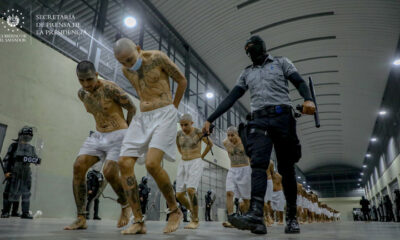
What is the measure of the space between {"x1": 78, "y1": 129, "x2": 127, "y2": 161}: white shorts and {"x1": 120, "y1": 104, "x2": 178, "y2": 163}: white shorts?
0.48 metres

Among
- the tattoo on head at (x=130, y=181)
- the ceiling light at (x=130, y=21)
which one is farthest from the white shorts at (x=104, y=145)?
the ceiling light at (x=130, y=21)

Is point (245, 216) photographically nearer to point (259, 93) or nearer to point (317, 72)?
point (259, 93)

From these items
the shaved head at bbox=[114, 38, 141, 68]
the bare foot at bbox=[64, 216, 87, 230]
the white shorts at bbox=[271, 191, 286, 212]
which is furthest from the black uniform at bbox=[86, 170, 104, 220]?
the shaved head at bbox=[114, 38, 141, 68]

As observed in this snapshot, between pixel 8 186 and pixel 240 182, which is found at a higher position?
pixel 240 182

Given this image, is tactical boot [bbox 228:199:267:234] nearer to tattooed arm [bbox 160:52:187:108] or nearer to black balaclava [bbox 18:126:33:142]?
tattooed arm [bbox 160:52:187:108]

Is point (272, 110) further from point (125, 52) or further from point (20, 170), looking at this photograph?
point (20, 170)

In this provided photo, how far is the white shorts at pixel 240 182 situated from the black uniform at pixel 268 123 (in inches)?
98.7

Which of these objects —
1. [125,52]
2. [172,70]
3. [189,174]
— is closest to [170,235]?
[172,70]

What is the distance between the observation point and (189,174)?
4543 millimetres

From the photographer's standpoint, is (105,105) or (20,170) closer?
(105,105)

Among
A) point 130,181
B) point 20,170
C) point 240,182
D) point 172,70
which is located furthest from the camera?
point 20,170

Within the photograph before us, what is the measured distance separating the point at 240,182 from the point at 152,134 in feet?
10.4

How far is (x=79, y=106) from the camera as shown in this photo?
781 centimetres

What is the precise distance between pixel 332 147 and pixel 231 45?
22592 mm
